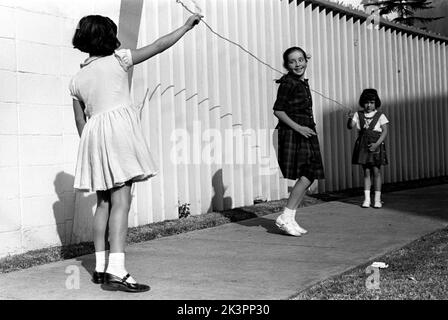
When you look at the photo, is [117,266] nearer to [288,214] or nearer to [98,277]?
[98,277]

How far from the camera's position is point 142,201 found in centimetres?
618

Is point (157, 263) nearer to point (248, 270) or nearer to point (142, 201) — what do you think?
point (248, 270)

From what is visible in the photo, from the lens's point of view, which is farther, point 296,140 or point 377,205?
point 377,205

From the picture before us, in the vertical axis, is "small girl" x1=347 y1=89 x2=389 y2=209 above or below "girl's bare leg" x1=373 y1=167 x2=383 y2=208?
above

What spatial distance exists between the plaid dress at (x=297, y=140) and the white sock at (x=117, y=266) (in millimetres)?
2297

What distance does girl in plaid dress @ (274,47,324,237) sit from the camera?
5598 millimetres

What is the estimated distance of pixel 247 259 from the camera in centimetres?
456

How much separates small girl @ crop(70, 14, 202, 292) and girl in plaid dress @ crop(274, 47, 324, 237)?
1.97 m

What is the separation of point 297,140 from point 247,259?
146cm

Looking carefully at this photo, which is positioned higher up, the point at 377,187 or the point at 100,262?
the point at 377,187

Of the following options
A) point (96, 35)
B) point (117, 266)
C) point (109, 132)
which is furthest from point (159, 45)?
point (117, 266)

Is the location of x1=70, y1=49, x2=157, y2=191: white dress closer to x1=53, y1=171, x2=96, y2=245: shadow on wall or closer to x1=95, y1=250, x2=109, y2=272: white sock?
x1=95, y1=250, x2=109, y2=272: white sock

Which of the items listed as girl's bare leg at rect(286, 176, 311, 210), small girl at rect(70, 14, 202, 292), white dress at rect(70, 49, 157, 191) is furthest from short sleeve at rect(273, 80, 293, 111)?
white dress at rect(70, 49, 157, 191)
